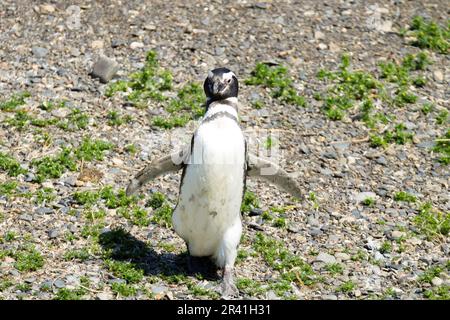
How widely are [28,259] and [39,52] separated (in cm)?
305

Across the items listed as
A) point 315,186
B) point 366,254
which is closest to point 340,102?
point 315,186

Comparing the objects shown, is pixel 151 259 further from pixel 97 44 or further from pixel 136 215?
pixel 97 44

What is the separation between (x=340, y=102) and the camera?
28.2ft

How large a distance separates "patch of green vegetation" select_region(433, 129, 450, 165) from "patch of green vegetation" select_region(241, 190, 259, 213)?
66.2 inches

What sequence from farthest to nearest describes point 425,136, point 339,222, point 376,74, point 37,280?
point 376,74, point 425,136, point 339,222, point 37,280

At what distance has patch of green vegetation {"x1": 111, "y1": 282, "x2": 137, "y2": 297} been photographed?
19.9 feet

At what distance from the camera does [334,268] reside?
6.59 m

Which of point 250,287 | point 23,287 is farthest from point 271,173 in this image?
point 23,287

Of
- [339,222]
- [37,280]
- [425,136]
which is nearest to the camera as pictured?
[37,280]

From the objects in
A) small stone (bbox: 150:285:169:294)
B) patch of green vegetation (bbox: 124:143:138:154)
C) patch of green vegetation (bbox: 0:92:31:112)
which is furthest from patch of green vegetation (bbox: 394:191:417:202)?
patch of green vegetation (bbox: 0:92:31:112)

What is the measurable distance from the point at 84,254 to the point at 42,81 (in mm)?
2557

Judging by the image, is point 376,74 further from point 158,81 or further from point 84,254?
point 84,254

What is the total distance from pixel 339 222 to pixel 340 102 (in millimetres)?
1691

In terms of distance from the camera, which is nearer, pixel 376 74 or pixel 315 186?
pixel 315 186
